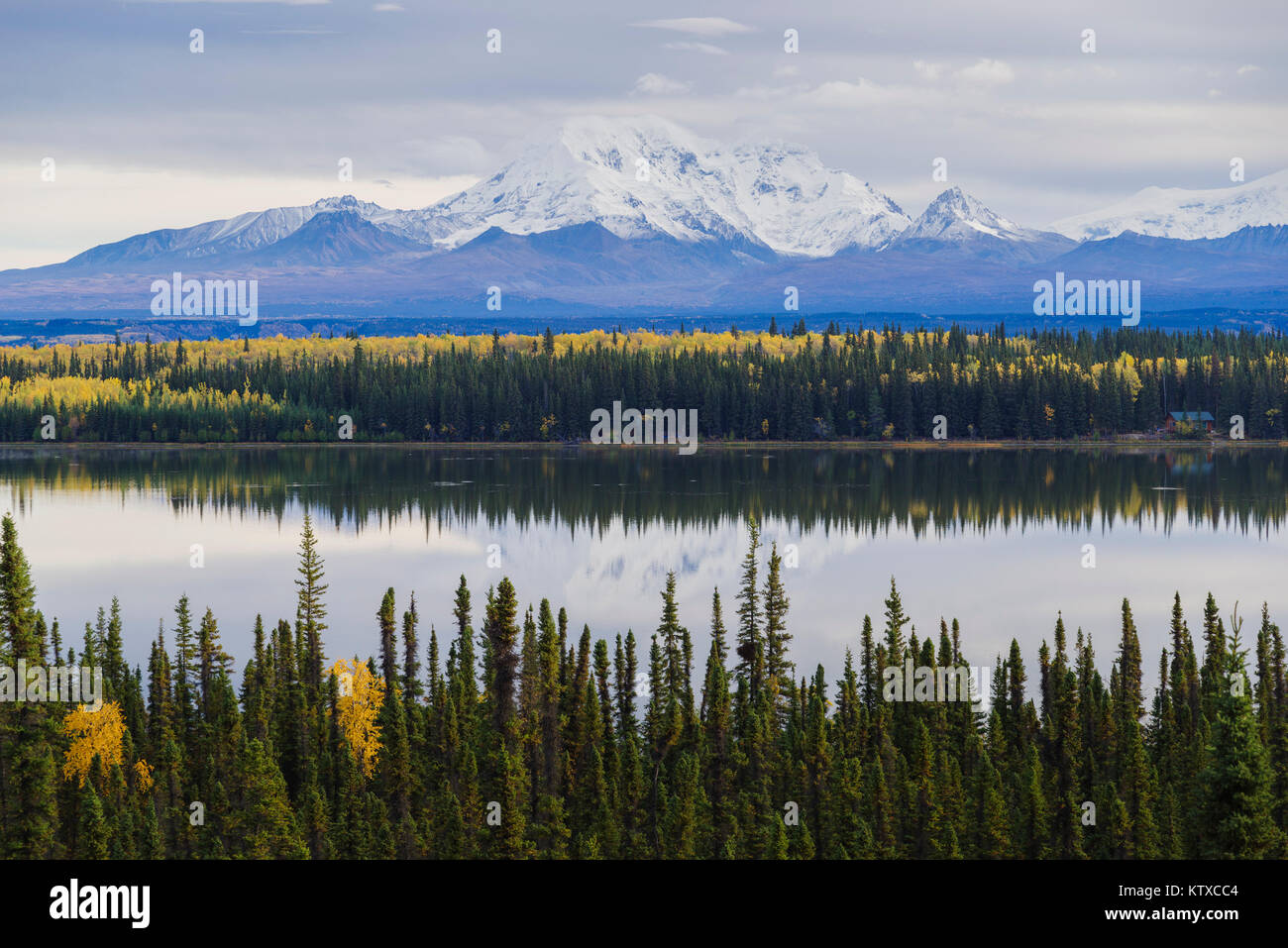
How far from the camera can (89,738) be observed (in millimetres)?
46031

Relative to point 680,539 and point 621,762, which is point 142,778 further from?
point 680,539

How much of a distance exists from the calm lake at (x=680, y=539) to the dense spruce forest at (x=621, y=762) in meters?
12.7

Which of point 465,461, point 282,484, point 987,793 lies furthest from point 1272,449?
point 987,793

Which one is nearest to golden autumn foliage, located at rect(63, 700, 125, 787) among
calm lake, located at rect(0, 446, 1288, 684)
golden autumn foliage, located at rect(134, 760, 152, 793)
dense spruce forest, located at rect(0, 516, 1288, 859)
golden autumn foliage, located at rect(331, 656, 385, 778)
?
dense spruce forest, located at rect(0, 516, 1288, 859)

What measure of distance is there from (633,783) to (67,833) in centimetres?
1656

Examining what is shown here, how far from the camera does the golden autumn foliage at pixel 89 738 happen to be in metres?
44.7

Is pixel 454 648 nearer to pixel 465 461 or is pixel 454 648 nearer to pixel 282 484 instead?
pixel 282 484

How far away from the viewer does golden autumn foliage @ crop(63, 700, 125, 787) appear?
147ft

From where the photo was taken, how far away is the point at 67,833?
1670 inches

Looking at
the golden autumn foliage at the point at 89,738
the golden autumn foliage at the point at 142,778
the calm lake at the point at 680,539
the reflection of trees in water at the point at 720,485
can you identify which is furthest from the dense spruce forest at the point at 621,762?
the reflection of trees in water at the point at 720,485

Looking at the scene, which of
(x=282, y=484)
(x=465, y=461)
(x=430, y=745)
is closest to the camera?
(x=430, y=745)

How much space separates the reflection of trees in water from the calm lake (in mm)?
580

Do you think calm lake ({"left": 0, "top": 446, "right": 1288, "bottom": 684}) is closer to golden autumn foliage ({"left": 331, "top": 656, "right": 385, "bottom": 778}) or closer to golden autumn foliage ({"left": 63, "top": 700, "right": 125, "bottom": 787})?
golden autumn foliage ({"left": 331, "top": 656, "right": 385, "bottom": 778})

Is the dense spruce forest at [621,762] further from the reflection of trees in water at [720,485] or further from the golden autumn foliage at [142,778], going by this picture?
the reflection of trees in water at [720,485]
